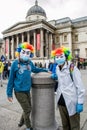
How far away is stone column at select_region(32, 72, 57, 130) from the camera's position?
395 centimetres

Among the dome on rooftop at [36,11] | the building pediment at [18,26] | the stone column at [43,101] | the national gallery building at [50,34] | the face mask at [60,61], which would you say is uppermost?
the dome on rooftop at [36,11]

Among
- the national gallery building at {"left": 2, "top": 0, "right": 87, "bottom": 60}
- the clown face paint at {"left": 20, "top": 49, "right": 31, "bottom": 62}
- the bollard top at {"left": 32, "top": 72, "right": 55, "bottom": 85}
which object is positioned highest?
the national gallery building at {"left": 2, "top": 0, "right": 87, "bottom": 60}

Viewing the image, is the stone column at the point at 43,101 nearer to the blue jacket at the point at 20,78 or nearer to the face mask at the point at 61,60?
the blue jacket at the point at 20,78

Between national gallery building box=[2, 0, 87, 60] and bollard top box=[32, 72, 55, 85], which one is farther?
national gallery building box=[2, 0, 87, 60]

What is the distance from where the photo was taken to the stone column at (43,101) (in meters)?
3.95

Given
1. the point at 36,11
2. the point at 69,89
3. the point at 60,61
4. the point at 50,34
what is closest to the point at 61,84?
the point at 69,89

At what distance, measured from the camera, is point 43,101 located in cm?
403

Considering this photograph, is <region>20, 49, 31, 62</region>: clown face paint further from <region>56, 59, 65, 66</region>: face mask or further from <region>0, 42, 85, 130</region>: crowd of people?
<region>56, 59, 65, 66</region>: face mask

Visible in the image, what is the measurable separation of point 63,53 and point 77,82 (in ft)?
2.09

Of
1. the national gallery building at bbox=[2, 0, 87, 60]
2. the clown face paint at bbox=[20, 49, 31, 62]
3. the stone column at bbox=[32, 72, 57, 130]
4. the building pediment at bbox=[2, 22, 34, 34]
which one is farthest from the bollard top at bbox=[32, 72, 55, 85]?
the building pediment at bbox=[2, 22, 34, 34]

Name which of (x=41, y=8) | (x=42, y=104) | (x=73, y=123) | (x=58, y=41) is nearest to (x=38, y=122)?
(x=42, y=104)

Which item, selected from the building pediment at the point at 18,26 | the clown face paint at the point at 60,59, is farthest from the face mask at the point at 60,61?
the building pediment at the point at 18,26

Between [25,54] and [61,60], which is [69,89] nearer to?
[61,60]

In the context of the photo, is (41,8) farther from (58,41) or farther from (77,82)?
(77,82)
